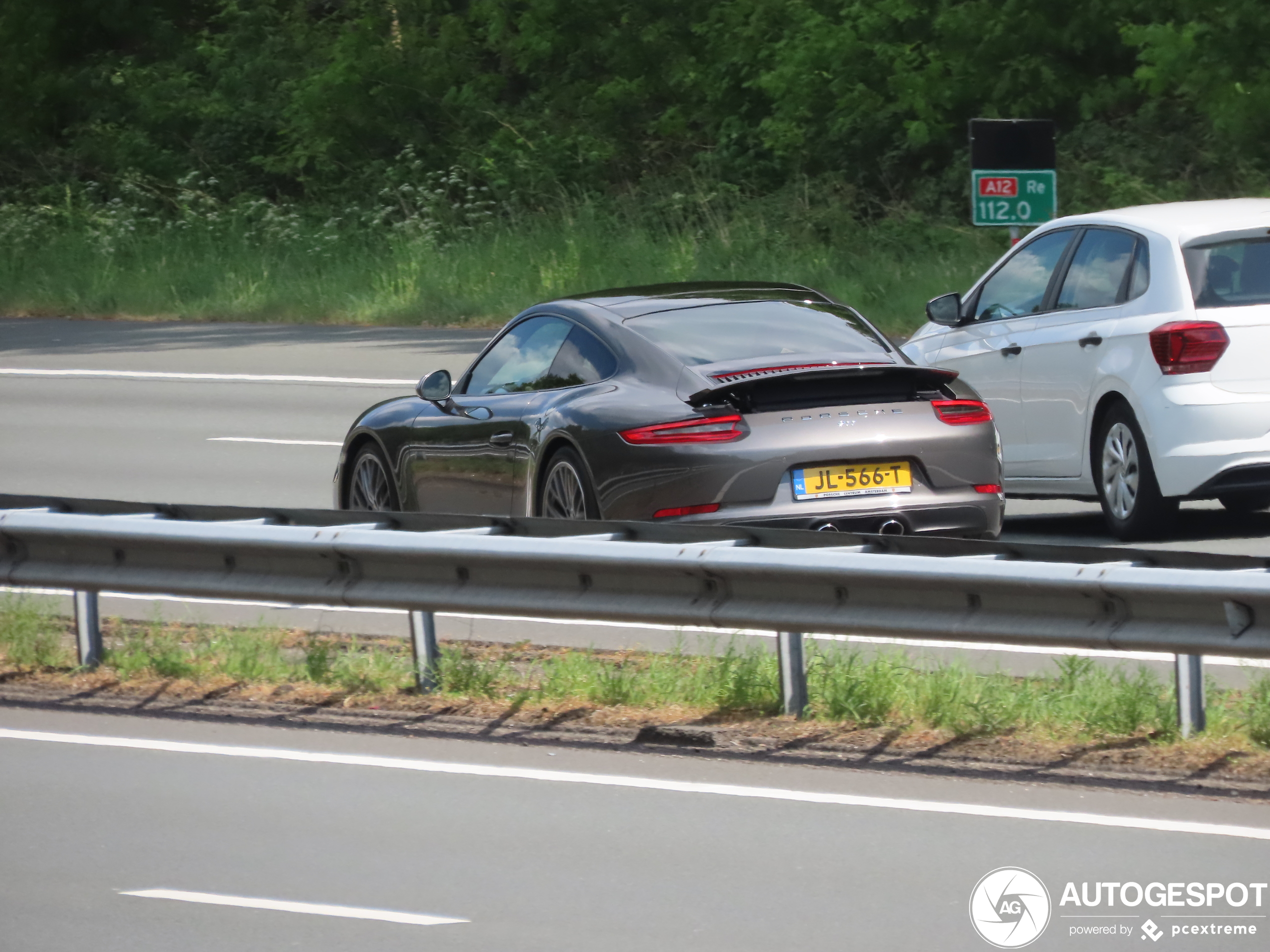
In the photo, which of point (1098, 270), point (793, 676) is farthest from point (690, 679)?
point (1098, 270)

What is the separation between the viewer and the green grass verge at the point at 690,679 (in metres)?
7.62

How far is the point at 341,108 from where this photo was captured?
38.3 metres

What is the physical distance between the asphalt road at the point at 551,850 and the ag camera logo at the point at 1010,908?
38 millimetres

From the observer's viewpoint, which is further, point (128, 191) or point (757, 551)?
point (128, 191)

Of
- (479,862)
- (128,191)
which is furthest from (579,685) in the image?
(128,191)

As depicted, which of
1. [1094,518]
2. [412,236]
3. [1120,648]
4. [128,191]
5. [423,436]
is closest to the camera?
[1120,648]

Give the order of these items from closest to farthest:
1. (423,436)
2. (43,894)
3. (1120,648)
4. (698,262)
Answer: (43,894)
(1120,648)
(423,436)
(698,262)

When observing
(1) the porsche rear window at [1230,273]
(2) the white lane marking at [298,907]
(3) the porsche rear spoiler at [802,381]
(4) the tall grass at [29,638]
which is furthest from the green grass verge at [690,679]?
(1) the porsche rear window at [1230,273]

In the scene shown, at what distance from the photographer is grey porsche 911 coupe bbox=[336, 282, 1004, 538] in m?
9.23

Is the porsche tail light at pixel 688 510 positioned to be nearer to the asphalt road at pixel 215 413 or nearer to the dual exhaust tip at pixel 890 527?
the dual exhaust tip at pixel 890 527

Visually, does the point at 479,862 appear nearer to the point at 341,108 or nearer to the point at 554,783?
the point at 554,783

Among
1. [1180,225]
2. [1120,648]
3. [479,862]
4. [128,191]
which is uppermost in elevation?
[128,191]

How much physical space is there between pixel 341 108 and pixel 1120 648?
32767mm

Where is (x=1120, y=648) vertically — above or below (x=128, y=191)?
below
